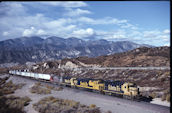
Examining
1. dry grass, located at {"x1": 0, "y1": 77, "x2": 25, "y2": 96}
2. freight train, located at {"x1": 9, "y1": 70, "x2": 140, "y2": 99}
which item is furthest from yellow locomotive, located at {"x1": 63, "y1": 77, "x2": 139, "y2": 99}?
dry grass, located at {"x1": 0, "y1": 77, "x2": 25, "y2": 96}

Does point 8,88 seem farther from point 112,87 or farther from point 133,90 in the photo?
point 133,90

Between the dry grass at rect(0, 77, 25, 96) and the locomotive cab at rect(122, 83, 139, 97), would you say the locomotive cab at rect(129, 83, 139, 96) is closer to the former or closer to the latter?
the locomotive cab at rect(122, 83, 139, 97)

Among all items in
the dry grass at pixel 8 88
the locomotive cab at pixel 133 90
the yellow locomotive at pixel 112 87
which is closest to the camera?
the locomotive cab at pixel 133 90

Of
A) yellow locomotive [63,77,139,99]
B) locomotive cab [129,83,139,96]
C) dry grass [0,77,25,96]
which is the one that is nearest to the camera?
locomotive cab [129,83,139,96]

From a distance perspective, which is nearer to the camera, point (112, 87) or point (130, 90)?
point (130, 90)

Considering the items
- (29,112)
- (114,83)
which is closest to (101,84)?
(114,83)

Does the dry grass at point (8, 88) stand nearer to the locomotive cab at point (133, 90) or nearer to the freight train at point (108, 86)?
the freight train at point (108, 86)

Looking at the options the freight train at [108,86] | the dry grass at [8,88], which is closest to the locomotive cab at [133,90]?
the freight train at [108,86]

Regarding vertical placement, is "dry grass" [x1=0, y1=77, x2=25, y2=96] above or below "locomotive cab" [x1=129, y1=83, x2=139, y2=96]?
below

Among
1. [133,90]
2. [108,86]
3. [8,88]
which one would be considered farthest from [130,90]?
[8,88]

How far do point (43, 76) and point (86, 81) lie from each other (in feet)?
98.9

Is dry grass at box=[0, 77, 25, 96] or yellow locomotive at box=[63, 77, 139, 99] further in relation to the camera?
dry grass at box=[0, 77, 25, 96]

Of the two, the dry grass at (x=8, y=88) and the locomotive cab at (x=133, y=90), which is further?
the dry grass at (x=8, y=88)

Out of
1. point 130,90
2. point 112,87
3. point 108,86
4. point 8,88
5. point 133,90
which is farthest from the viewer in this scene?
point 8,88
